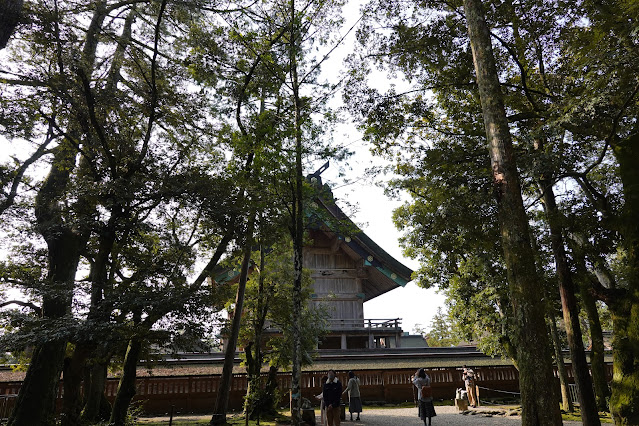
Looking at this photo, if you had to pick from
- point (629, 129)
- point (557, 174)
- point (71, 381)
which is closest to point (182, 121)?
point (71, 381)

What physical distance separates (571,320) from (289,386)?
9939 millimetres

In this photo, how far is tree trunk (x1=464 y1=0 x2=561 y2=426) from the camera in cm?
482

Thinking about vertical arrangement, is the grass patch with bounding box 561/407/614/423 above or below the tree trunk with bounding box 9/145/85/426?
below

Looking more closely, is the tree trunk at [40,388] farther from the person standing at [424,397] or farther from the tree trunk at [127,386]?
the person standing at [424,397]

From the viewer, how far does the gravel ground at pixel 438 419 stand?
1069cm

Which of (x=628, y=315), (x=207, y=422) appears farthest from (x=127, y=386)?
(x=628, y=315)

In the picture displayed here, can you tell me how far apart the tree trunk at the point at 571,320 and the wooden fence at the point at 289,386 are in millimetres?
6388

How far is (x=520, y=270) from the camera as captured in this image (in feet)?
17.2

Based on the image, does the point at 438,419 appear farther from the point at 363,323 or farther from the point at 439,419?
the point at 363,323

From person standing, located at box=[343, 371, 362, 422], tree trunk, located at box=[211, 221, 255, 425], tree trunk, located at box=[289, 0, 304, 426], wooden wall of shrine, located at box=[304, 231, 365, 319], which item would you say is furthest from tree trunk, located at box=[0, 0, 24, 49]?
wooden wall of shrine, located at box=[304, 231, 365, 319]

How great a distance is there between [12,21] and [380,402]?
1602 centimetres

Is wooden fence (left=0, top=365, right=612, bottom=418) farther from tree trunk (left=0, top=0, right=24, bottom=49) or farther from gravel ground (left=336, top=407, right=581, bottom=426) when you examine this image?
tree trunk (left=0, top=0, right=24, bottom=49)

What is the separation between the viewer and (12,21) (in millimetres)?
7141

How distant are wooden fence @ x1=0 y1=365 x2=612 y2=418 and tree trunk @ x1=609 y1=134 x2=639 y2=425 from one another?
23.6 feet
